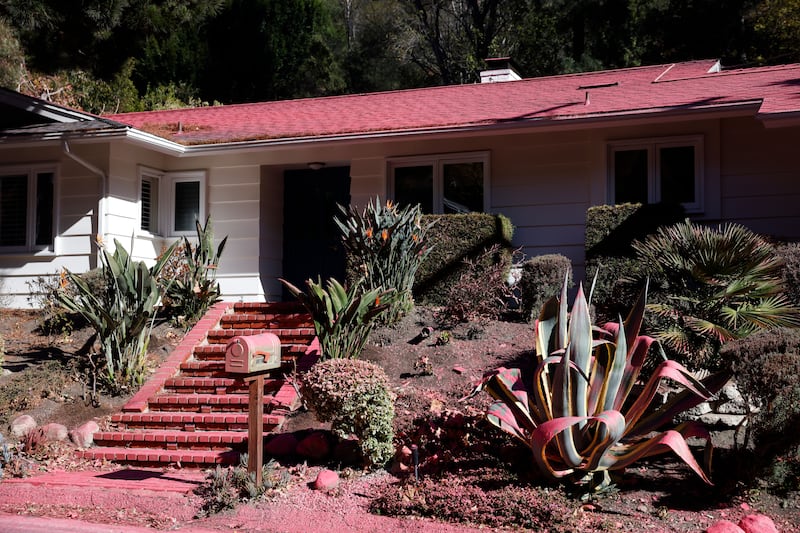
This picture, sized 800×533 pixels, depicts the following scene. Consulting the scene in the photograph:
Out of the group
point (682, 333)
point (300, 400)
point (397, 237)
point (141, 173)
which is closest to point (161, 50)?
point (141, 173)

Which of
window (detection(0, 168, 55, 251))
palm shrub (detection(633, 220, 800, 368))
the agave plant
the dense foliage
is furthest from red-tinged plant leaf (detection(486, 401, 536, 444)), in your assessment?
A: the dense foliage

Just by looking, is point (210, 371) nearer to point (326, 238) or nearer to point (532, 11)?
point (326, 238)

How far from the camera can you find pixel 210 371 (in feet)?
35.0

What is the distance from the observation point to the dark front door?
14922 mm

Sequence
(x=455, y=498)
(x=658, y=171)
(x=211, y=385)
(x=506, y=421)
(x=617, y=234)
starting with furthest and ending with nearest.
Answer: (x=658, y=171) → (x=617, y=234) → (x=211, y=385) → (x=506, y=421) → (x=455, y=498)

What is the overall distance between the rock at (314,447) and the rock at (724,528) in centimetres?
368

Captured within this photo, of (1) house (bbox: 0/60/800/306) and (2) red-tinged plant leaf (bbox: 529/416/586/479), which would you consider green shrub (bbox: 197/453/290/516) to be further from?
(1) house (bbox: 0/60/800/306)

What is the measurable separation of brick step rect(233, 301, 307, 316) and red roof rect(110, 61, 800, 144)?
121 inches

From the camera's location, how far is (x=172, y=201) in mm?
14953

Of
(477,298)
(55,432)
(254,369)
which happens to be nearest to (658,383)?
(254,369)

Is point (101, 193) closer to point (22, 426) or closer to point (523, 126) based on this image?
point (22, 426)

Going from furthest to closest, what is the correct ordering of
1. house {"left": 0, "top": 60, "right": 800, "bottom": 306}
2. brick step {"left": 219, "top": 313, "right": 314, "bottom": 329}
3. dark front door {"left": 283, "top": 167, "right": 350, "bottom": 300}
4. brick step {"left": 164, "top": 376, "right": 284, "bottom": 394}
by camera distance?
dark front door {"left": 283, "top": 167, "right": 350, "bottom": 300}, house {"left": 0, "top": 60, "right": 800, "bottom": 306}, brick step {"left": 219, "top": 313, "right": 314, "bottom": 329}, brick step {"left": 164, "top": 376, "right": 284, "bottom": 394}

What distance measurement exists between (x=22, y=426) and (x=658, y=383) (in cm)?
687

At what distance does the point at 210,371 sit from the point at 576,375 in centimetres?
570
